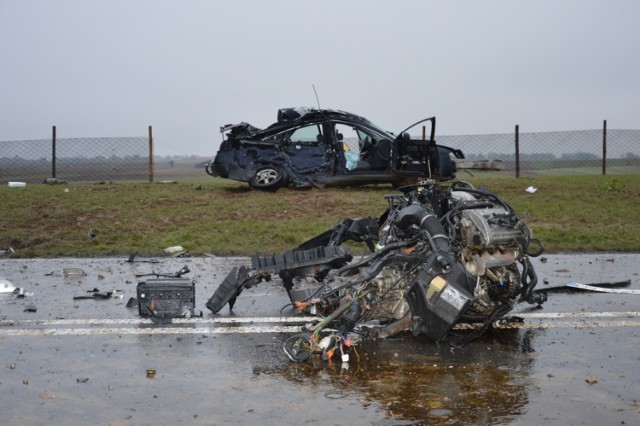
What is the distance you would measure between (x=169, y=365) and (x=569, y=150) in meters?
25.2

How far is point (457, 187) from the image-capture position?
8711 millimetres

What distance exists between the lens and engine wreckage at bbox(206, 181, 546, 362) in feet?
23.5

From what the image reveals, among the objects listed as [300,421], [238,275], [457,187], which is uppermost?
[457,187]

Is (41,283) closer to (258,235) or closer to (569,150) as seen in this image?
(258,235)

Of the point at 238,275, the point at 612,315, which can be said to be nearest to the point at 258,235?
the point at 238,275

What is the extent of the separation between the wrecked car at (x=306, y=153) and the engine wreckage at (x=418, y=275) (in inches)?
440

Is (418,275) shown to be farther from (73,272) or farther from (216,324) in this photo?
(73,272)

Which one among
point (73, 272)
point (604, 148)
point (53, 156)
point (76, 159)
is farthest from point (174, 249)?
point (604, 148)

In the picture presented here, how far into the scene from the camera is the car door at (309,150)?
1984cm

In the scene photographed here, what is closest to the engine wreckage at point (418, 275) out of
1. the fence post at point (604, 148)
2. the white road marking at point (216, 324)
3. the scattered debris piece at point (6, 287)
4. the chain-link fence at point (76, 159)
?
the white road marking at point (216, 324)

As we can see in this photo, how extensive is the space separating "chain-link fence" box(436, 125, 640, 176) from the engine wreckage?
19910 mm

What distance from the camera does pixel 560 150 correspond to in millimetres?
29797

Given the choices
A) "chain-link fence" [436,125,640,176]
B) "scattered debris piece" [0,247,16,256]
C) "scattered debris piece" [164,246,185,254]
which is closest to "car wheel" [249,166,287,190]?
"scattered debris piece" [164,246,185,254]

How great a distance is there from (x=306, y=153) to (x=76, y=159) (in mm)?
11161
